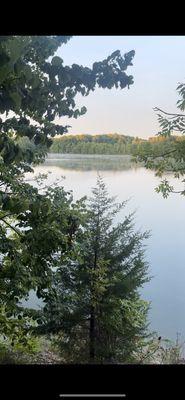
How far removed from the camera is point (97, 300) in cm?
170

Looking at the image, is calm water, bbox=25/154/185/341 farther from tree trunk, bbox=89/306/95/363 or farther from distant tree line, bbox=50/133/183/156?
tree trunk, bbox=89/306/95/363

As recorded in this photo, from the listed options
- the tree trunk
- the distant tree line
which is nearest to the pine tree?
the tree trunk

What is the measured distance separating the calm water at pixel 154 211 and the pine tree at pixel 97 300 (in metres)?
0.05

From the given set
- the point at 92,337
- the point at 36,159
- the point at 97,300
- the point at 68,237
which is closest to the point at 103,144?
the point at 36,159

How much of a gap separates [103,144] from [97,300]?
2.23ft

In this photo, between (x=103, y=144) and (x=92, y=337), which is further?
(x=92, y=337)

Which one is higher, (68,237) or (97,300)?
(68,237)

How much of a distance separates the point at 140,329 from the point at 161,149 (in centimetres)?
81

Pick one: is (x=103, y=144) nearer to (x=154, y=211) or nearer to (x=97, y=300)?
(x=154, y=211)

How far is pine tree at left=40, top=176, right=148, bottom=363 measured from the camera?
5.52ft

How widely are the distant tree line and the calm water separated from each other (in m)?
0.03

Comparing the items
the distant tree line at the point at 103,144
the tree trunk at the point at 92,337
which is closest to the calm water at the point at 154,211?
the distant tree line at the point at 103,144
